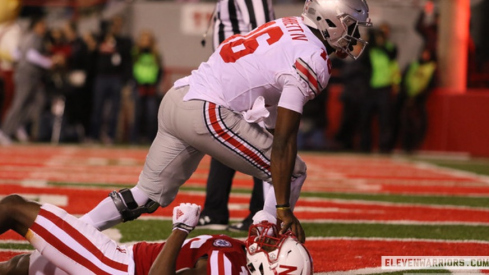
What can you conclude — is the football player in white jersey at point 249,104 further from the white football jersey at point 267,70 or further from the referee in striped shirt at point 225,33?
the referee in striped shirt at point 225,33

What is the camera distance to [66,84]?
14.3m

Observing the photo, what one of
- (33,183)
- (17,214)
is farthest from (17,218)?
(33,183)

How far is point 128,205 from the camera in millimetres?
4195

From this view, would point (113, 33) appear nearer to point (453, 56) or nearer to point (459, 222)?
point (453, 56)

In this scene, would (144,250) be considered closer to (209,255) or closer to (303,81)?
(209,255)

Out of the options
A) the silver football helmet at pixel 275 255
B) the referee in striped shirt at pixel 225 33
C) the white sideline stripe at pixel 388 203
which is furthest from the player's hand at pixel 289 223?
the white sideline stripe at pixel 388 203

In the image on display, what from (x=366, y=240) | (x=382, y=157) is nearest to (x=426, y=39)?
(x=382, y=157)

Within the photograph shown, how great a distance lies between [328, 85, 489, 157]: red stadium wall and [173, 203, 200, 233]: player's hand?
34.3 ft

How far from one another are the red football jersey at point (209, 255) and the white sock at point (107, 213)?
1.90 feet

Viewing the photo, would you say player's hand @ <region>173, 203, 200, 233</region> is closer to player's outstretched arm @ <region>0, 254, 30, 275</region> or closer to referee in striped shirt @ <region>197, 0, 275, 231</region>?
player's outstretched arm @ <region>0, 254, 30, 275</region>

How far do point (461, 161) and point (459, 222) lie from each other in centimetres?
652

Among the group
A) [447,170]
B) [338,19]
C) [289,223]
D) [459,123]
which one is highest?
[338,19]

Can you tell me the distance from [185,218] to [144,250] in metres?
0.23

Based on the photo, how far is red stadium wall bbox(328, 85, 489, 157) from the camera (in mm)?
13375
